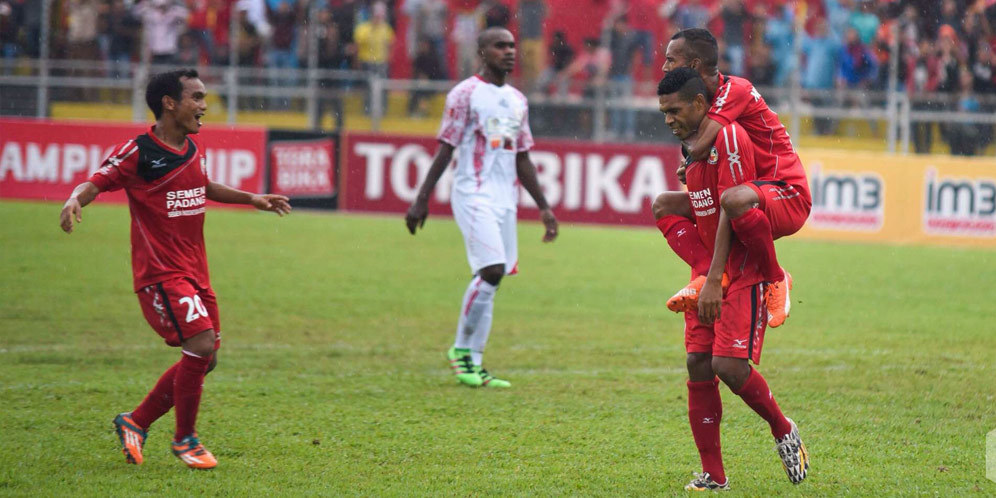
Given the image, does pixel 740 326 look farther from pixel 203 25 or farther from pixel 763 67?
pixel 203 25

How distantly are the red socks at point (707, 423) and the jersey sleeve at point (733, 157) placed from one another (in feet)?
2.97

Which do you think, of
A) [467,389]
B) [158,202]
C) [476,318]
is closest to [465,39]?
[476,318]

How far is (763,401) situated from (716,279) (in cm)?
61

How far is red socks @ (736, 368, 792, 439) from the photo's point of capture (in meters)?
5.14

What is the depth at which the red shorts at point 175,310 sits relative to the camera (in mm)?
5637

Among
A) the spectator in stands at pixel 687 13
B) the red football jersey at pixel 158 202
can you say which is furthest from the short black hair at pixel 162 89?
the spectator in stands at pixel 687 13

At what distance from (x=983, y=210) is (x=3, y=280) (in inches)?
481

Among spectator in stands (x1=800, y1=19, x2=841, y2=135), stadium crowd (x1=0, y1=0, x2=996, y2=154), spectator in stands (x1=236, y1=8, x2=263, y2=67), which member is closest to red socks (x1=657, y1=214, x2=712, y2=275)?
stadium crowd (x1=0, y1=0, x2=996, y2=154)

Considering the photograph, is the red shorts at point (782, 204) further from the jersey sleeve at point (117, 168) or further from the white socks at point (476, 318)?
the white socks at point (476, 318)

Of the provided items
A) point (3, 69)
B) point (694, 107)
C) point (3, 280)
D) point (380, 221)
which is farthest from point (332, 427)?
point (3, 69)

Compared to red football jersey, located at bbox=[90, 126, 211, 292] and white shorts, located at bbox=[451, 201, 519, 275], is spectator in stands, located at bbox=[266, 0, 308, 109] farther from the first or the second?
red football jersey, located at bbox=[90, 126, 211, 292]

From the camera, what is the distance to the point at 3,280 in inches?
465

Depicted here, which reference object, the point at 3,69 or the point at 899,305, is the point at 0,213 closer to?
the point at 3,69

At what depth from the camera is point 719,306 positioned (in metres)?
5.00
